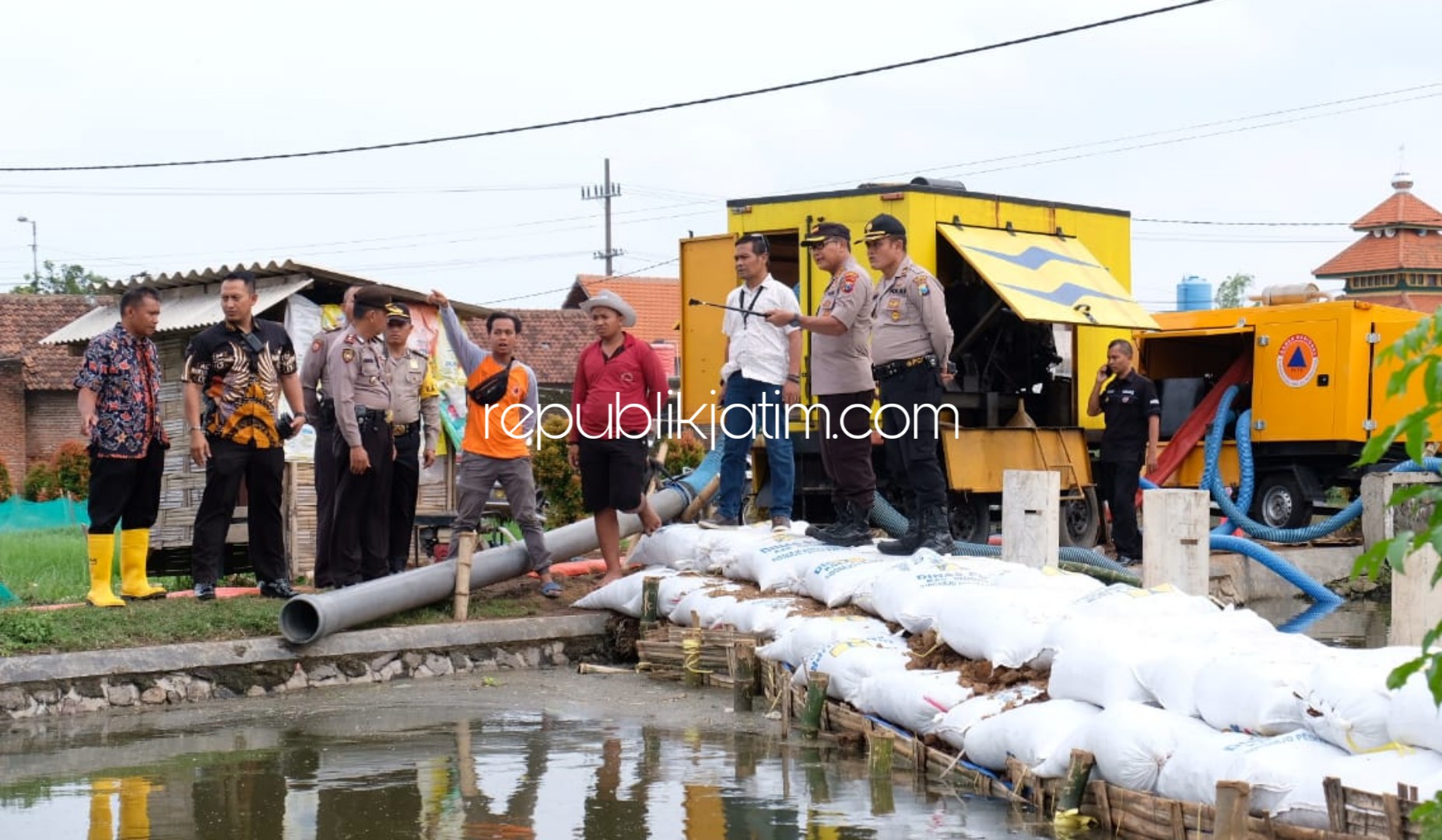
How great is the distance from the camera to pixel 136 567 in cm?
908

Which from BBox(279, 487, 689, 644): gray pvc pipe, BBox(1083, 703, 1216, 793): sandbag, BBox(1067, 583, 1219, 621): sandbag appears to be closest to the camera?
BBox(1083, 703, 1216, 793): sandbag

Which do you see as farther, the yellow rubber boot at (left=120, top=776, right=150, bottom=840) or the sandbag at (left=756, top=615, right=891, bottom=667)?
the sandbag at (left=756, top=615, right=891, bottom=667)

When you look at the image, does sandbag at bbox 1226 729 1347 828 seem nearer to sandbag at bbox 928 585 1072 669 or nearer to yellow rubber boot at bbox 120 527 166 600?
sandbag at bbox 928 585 1072 669

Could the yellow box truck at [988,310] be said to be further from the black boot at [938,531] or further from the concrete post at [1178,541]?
the concrete post at [1178,541]

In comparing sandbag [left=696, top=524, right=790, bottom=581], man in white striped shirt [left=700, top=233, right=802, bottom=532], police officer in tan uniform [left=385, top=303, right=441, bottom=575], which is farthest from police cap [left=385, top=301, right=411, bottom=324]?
sandbag [left=696, top=524, right=790, bottom=581]

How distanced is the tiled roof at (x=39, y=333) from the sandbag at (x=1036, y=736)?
29229 millimetres

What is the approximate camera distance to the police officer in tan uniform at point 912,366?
8672mm

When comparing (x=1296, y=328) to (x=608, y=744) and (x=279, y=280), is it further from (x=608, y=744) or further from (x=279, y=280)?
(x=608, y=744)

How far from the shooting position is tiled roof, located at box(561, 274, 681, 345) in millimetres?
45031

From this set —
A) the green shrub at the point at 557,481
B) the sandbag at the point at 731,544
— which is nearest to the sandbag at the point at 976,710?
the sandbag at the point at 731,544

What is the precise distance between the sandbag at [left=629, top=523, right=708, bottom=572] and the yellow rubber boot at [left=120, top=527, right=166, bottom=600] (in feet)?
9.63

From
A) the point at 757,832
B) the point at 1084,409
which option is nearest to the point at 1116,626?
the point at 757,832

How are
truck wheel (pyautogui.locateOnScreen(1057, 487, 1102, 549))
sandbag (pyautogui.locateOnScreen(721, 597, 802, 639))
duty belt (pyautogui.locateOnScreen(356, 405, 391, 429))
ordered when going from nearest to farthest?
sandbag (pyautogui.locateOnScreen(721, 597, 802, 639))
duty belt (pyautogui.locateOnScreen(356, 405, 391, 429))
truck wheel (pyautogui.locateOnScreen(1057, 487, 1102, 549))

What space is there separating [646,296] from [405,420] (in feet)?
123
